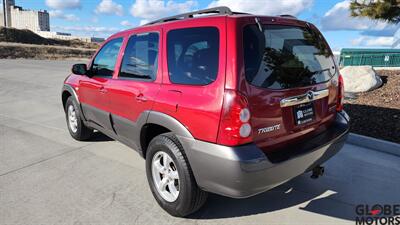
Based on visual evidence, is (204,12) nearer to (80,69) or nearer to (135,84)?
(135,84)

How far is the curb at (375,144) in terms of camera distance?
16.2ft

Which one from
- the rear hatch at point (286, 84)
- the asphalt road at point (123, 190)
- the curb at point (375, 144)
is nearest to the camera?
the rear hatch at point (286, 84)

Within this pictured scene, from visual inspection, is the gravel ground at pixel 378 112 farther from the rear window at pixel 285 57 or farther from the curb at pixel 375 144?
the rear window at pixel 285 57

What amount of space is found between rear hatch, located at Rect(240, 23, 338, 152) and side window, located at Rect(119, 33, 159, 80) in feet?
3.66

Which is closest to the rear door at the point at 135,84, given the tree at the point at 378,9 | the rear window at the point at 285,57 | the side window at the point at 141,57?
the side window at the point at 141,57

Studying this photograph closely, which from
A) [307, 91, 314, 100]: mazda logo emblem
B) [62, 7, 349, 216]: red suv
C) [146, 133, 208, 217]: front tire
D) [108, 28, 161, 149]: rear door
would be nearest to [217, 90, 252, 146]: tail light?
[62, 7, 349, 216]: red suv

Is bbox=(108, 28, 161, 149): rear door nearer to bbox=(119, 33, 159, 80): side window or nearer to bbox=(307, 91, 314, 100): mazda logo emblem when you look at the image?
bbox=(119, 33, 159, 80): side window

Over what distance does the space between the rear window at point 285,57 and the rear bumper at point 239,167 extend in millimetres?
592

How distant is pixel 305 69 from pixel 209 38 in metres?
1.00

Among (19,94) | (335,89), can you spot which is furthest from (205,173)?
(19,94)

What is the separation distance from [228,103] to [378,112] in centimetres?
517

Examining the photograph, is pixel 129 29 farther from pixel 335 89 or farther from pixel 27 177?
pixel 335 89

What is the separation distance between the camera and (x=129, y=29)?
409 cm

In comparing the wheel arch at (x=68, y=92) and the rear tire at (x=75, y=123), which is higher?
the wheel arch at (x=68, y=92)
